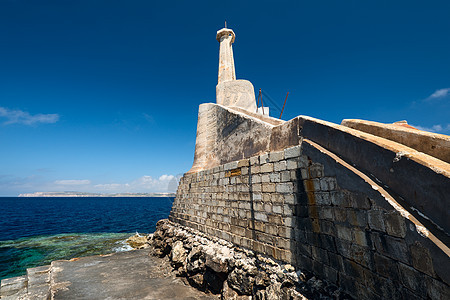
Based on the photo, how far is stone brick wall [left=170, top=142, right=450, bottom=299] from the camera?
94.7 inches

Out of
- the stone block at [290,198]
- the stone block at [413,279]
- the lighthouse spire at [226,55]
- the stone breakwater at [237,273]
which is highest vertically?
the lighthouse spire at [226,55]

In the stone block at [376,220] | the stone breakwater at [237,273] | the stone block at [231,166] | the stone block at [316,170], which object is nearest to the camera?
the stone block at [376,220]

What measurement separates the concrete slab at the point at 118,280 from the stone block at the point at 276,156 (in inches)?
164

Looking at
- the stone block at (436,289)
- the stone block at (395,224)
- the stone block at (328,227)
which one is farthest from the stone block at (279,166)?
the stone block at (436,289)

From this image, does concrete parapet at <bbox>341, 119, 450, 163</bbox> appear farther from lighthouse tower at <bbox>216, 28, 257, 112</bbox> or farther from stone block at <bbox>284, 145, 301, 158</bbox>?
lighthouse tower at <bbox>216, 28, 257, 112</bbox>

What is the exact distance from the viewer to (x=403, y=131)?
3150 millimetres

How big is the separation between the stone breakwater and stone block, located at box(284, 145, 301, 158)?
87.8 inches

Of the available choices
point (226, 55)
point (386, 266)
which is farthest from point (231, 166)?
point (226, 55)

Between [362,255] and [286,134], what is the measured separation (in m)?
2.63

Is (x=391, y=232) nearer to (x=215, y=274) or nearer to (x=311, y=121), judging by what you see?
(x=311, y=121)

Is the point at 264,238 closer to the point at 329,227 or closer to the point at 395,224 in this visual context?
the point at 329,227

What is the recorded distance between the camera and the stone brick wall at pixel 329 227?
2404 millimetres

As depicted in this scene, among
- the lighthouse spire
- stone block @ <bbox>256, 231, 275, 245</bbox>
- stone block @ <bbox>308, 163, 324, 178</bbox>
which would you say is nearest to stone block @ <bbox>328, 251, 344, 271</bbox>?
stone block @ <bbox>308, 163, 324, 178</bbox>

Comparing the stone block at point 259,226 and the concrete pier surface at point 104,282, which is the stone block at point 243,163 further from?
the concrete pier surface at point 104,282
